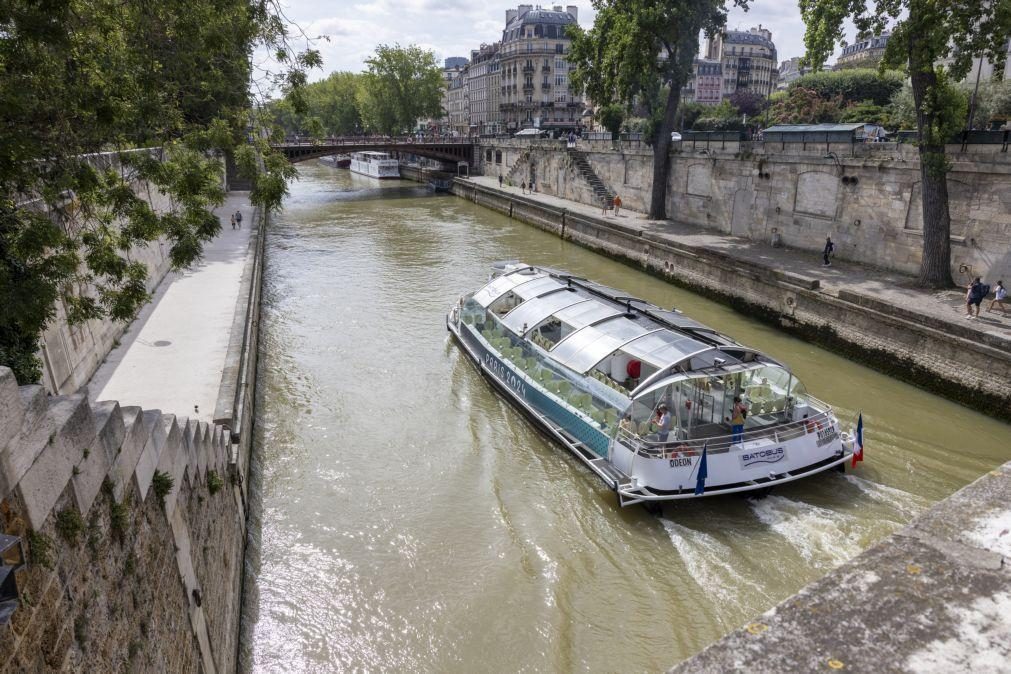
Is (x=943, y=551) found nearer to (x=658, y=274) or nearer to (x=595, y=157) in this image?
(x=658, y=274)

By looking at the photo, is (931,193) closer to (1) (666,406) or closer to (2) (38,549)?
(1) (666,406)

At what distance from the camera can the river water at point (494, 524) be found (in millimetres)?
7570

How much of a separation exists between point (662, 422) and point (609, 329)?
2.29m

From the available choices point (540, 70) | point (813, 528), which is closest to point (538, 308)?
point (813, 528)

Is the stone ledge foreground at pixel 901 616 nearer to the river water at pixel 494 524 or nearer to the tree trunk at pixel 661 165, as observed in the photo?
the river water at pixel 494 524

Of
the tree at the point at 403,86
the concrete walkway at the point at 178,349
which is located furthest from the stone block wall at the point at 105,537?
the tree at the point at 403,86

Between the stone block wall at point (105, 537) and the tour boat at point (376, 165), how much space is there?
190ft

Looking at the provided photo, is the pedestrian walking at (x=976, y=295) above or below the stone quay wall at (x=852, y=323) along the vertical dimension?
above

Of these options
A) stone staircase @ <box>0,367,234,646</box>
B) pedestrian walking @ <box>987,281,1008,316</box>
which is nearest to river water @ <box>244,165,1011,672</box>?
stone staircase @ <box>0,367,234,646</box>

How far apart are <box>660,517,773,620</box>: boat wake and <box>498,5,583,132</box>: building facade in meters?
79.3

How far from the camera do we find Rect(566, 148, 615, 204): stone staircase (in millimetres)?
34781

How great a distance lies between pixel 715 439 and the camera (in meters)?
9.47

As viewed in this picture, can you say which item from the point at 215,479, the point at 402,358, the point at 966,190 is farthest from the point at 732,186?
the point at 215,479

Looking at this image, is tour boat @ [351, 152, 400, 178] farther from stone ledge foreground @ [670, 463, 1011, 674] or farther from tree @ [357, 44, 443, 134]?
stone ledge foreground @ [670, 463, 1011, 674]
